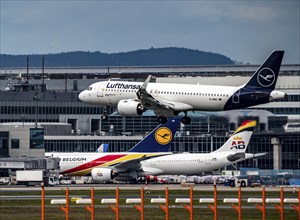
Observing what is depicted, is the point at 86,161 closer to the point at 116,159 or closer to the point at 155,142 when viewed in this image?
the point at 116,159

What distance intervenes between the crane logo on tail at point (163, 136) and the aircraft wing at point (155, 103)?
2596 cm

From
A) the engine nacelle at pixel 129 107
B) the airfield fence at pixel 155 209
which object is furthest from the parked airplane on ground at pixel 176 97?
the airfield fence at pixel 155 209

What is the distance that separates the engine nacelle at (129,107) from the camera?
136250 mm

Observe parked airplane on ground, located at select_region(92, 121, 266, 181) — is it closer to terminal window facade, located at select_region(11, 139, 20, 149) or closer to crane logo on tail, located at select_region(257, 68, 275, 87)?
crane logo on tail, located at select_region(257, 68, 275, 87)

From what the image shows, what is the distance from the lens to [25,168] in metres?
156

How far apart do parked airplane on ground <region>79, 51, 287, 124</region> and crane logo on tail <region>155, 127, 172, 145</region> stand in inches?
933

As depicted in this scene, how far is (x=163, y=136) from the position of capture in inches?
6565

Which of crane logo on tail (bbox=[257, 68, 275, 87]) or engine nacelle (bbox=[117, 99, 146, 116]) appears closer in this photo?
engine nacelle (bbox=[117, 99, 146, 116])

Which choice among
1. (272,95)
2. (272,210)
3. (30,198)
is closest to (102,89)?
(272,95)

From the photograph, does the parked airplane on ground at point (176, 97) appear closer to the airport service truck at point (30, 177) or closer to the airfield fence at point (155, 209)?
the airport service truck at point (30, 177)

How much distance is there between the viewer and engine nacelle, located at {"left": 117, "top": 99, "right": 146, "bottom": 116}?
136250 mm

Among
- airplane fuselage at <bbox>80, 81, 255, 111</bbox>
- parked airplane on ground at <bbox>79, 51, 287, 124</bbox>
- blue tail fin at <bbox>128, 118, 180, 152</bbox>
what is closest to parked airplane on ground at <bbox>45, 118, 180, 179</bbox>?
blue tail fin at <bbox>128, 118, 180, 152</bbox>

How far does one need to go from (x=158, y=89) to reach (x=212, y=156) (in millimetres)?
23321

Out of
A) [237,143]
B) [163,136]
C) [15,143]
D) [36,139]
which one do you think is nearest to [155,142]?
[163,136]
